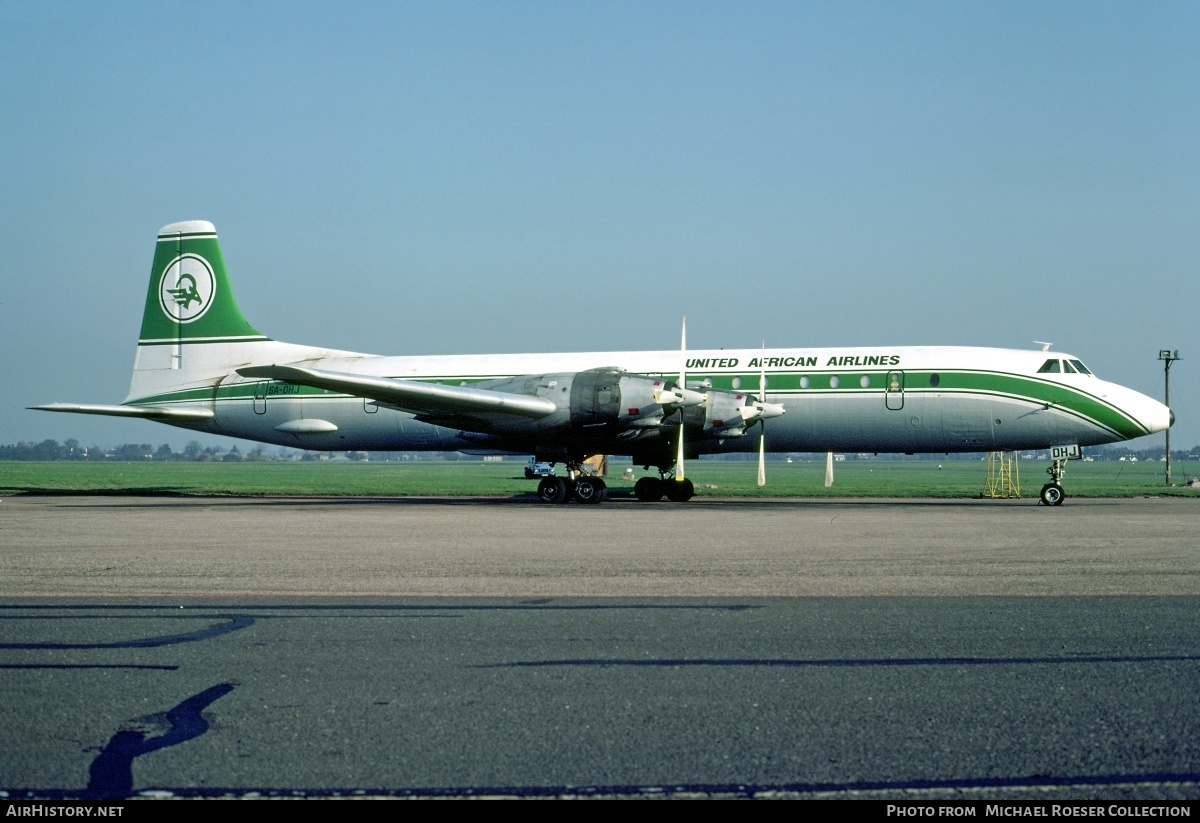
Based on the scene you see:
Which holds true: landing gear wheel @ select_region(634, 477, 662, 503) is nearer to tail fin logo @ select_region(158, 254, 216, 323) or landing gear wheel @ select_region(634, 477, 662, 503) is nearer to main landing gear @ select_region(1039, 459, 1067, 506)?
main landing gear @ select_region(1039, 459, 1067, 506)

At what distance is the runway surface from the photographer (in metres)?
4.52

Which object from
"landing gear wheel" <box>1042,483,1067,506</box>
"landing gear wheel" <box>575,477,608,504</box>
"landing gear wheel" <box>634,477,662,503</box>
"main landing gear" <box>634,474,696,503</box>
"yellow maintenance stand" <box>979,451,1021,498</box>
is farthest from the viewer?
"yellow maintenance stand" <box>979,451,1021,498</box>

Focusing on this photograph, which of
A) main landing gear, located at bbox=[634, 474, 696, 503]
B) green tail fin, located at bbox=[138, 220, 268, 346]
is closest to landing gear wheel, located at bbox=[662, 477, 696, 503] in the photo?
main landing gear, located at bbox=[634, 474, 696, 503]

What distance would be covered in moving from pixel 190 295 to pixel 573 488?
1659cm

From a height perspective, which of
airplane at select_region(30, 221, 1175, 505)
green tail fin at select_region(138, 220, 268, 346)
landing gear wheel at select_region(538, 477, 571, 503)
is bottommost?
landing gear wheel at select_region(538, 477, 571, 503)

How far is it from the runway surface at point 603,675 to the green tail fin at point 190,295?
80.9 ft

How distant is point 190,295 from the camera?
37.8m

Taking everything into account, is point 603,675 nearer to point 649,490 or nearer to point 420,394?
point 420,394

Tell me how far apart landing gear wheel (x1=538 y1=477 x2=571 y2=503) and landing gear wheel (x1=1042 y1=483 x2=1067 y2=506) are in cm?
1295

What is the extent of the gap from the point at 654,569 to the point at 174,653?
21.3 feet

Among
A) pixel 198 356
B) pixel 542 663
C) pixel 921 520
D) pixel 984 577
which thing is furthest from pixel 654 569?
pixel 198 356

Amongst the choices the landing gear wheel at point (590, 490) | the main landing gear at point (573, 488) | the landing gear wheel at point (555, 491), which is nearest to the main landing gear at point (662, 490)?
the main landing gear at point (573, 488)

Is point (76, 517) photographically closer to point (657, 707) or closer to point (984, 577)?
point (984, 577)

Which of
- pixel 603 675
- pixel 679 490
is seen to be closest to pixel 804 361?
pixel 679 490
